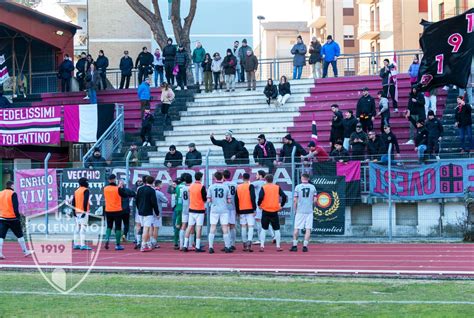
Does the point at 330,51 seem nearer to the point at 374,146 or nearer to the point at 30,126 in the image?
the point at 374,146

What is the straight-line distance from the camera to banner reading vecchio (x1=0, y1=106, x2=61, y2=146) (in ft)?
115

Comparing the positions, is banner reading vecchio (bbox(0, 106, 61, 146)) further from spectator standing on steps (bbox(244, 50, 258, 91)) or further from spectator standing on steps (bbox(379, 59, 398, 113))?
spectator standing on steps (bbox(379, 59, 398, 113))

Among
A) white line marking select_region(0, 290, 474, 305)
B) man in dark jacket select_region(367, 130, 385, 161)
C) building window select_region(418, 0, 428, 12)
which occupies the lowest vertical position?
white line marking select_region(0, 290, 474, 305)

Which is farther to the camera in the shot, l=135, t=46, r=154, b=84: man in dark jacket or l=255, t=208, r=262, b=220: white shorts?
l=135, t=46, r=154, b=84: man in dark jacket

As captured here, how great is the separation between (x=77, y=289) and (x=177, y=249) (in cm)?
874

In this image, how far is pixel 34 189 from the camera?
29578 mm

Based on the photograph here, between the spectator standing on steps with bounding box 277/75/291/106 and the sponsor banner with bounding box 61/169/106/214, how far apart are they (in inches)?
338

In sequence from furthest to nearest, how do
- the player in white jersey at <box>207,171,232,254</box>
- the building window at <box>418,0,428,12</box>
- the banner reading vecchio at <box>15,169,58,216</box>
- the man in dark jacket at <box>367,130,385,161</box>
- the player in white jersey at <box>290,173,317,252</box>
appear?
the building window at <box>418,0,428,12</box>, the banner reading vecchio at <box>15,169,58,216</box>, the man in dark jacket at <box>367,130,385,161</box>, the player in white jersey at <box>207,171,232,254</box>, the player in white jersey at <box>290,173,317,252</box>

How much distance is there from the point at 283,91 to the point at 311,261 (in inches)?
540

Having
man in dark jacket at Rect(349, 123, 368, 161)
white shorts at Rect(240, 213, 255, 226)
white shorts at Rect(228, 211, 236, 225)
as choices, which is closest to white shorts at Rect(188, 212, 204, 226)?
white shorts at Rect(228, 211, 236, 225)

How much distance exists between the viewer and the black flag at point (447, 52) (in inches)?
1113

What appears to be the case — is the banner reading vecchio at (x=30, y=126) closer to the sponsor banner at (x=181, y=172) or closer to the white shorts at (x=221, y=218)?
the sponsor banner at (x=181, y=172)

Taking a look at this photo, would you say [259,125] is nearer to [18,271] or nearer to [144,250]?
[144,250]

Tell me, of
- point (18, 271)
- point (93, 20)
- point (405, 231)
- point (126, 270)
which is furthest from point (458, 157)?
point (93, 20)
